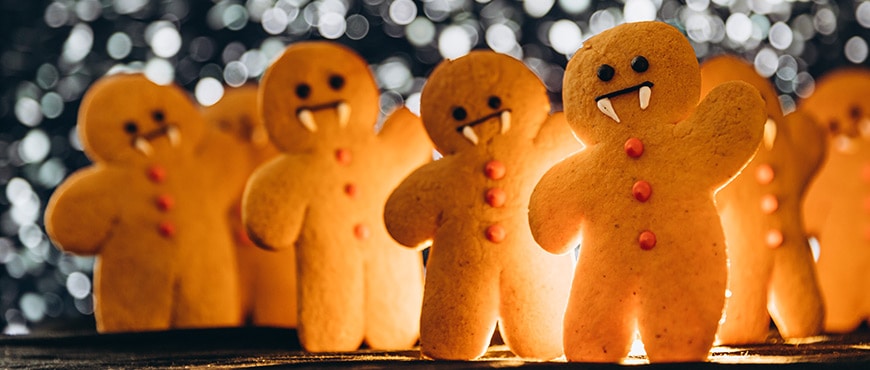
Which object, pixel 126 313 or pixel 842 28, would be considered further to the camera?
pixel 842 28

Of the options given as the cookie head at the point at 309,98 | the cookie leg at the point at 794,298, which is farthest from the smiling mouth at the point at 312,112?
the cookie leg at the point at 794,298

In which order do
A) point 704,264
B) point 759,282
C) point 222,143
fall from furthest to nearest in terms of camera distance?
point 222,143 → point 759,282 → point 704,264

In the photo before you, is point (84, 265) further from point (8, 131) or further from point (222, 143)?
point (222, 143)

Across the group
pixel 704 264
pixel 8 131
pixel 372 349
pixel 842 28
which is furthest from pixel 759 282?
pixel 8 131

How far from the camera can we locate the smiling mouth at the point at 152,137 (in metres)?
2.23

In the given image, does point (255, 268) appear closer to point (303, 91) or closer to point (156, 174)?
point (156, 174)

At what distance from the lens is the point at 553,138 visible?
5.48 ft

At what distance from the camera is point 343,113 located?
1.95 meters

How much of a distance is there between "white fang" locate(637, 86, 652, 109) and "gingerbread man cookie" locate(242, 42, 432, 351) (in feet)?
2.11

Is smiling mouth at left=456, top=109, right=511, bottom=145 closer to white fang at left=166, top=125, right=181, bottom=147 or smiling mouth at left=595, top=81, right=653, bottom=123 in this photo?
smiling mouth at left=595, top=81, right=653, bottom=123

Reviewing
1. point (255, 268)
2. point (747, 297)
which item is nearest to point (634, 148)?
point (747, 297)

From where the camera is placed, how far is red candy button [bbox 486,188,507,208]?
163cm

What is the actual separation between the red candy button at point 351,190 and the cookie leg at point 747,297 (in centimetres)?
77

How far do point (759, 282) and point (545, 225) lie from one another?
56cm
